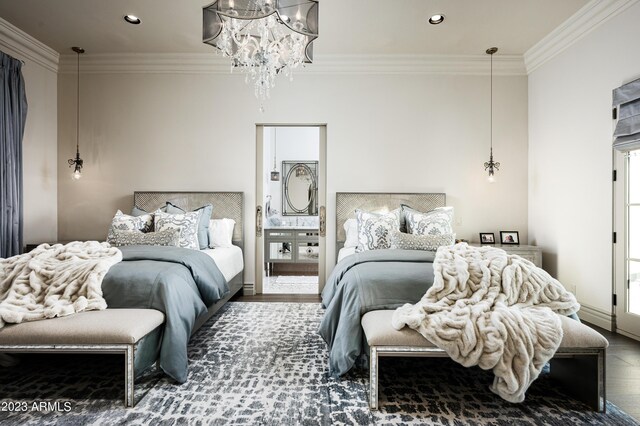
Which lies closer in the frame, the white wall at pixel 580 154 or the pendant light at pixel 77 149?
the white wall at pixel 580 154

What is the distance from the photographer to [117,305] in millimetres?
2178

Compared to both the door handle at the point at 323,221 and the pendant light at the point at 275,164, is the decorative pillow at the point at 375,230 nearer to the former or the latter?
the door handle at the point at 323,221

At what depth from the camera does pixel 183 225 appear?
3.40 metres

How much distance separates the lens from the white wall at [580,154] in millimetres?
3092

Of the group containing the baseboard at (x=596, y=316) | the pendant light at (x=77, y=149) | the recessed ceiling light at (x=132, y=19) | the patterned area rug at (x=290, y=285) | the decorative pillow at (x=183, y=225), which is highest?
the recessed ceiling light at (x=132, y=19)

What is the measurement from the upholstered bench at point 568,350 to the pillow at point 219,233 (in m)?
2.52

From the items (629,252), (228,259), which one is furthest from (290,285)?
(629,252)

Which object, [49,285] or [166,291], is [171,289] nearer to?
[166,291]

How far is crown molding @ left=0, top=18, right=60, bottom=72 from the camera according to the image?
362cm

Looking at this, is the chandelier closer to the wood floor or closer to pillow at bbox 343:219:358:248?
pillow at bbox 343:219:358:248

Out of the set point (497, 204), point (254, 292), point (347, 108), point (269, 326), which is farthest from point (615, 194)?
point (254, 292)

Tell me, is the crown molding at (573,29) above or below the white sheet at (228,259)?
above

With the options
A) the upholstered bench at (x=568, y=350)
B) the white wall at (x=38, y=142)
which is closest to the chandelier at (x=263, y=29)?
the upholstered bench at (x=568, y=350)

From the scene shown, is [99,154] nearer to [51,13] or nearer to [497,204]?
[51,13]
